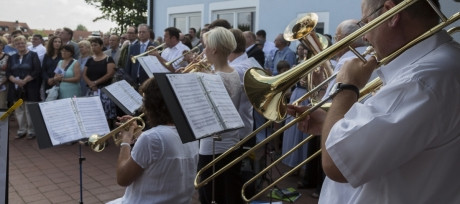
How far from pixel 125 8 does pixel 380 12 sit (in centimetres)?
2263

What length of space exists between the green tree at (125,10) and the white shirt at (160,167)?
2093 centimetres

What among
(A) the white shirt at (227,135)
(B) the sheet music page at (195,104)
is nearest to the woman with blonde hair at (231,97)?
(A) the white shirt at (227,135)

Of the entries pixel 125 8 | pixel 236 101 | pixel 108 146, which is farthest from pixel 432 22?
pixel 125 8

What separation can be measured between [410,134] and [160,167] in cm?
157

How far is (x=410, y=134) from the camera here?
1238 millimetres

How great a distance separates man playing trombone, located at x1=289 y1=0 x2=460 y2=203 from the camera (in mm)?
1247

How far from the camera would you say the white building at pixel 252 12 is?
24.9 feet

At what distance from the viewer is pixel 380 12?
144 centimetres

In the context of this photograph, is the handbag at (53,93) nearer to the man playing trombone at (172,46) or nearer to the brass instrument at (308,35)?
the man playing trombone at (172,46)

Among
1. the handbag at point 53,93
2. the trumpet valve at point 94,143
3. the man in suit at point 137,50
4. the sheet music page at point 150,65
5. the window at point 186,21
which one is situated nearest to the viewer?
the trumpet valve at point 94,143

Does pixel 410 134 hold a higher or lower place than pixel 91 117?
higher

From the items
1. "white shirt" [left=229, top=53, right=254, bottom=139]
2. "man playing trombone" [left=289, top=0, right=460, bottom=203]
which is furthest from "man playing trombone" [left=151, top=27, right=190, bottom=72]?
"man playing trombone" [left=289, top=0, right=460, bottom=203]

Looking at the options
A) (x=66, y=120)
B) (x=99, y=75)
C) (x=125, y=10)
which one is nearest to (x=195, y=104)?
(x=66, y=120)

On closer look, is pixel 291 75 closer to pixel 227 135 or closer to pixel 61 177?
pixel 227 135
